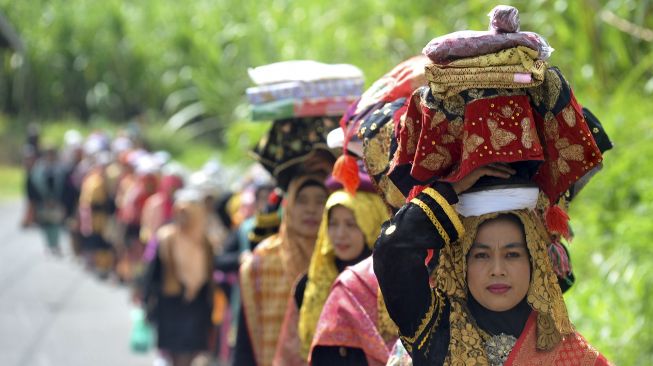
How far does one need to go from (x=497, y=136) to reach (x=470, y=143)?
3.0 inches

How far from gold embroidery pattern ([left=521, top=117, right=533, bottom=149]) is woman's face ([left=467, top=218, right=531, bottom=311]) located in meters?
0.24

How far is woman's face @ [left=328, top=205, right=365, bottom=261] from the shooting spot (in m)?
5.58

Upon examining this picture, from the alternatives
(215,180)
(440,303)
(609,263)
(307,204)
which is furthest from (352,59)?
(440,303)

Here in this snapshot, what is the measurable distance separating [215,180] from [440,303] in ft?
30.1

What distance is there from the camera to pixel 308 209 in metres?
6.29

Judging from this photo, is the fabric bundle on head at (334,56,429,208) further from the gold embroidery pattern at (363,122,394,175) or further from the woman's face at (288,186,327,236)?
the woman's face at (288,186,327,236)

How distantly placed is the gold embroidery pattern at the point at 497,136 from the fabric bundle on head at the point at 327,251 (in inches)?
65.4

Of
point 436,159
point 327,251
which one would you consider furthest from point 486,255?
point 327,251

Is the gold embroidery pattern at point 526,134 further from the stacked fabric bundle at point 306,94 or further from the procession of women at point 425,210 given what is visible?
the stacked fabric bundle at point 306,94

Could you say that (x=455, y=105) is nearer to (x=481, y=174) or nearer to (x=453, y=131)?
(x=453, y=131)

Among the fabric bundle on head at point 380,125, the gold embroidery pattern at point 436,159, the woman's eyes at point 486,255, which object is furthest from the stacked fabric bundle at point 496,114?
the fabric bundle on head at point 380,125

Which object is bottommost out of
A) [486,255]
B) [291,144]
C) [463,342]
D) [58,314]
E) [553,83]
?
[463,342]

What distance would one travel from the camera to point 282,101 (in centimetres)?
612

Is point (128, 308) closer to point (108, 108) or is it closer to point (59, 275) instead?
point (59, 275)
